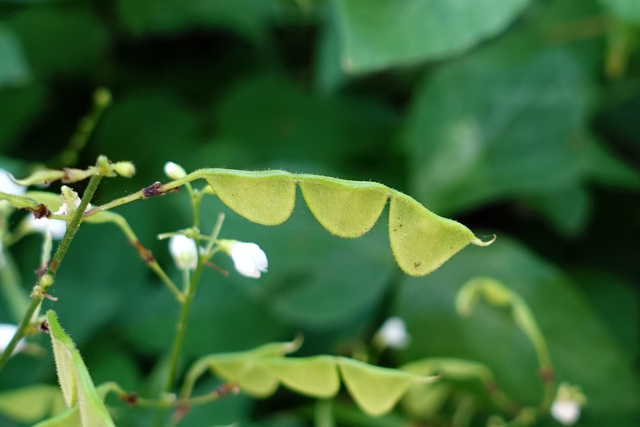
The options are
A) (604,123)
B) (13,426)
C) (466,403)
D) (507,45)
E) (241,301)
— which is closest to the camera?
(13,426)

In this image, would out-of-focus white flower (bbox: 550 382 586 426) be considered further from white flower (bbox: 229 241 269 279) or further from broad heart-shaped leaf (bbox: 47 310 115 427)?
broad heart-shaped leaf (bbox: 47 310 115 427)

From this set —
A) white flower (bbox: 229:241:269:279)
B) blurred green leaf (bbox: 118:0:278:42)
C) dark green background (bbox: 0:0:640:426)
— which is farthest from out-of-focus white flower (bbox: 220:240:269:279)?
blurred green leaf (bbox: 118:0:278:42)

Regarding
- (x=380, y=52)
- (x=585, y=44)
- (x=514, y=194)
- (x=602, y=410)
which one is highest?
(x=380, y=52)

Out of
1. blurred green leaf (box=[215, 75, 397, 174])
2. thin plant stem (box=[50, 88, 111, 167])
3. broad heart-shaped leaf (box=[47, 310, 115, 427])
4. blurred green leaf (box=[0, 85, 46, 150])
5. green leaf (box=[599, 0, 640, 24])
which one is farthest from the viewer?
blurred green leaf (box=[215, 75, 397, 174])

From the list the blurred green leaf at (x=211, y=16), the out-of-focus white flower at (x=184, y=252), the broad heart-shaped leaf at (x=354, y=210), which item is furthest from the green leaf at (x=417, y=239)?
the blurred green leaf at (x=211, y=16)

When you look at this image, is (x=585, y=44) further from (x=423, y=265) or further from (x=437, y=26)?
(x=423, y=265)

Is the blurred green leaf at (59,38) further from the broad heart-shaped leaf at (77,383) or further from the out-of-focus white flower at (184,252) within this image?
the broad heart-shaped leaf at (77,383)

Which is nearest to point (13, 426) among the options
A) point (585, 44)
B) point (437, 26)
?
point (437, 26)
